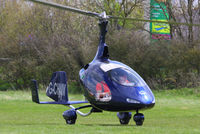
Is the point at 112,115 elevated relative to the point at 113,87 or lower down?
lower down

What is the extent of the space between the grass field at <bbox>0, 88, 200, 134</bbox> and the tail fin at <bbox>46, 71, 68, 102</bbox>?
0.89m

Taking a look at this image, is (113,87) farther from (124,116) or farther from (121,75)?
(124,116)

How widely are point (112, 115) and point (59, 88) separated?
5.48m

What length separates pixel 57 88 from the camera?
41.8 ft

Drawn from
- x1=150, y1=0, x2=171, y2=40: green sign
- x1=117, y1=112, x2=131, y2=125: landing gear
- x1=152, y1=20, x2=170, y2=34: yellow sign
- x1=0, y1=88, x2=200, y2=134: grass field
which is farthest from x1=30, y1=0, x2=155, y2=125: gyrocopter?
x1=152, y1=20, x2=170, y2=34: yellow sign

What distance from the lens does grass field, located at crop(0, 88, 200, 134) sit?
11.2 m

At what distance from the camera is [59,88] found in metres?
12.7

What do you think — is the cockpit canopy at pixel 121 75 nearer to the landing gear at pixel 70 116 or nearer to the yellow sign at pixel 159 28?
the landing gear at pixel 70 116

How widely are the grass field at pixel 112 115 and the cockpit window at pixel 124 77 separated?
4.65ft

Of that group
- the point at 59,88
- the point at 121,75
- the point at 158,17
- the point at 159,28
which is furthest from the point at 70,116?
the point at 158,17

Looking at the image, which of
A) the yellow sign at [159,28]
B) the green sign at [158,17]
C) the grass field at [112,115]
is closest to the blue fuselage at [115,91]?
the grass field at [112,115]

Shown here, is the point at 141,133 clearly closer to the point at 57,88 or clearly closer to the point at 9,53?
the point at 57,88

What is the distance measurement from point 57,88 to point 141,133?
494 centimetres

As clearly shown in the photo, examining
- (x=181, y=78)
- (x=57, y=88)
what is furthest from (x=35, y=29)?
(x=57, y=88)
